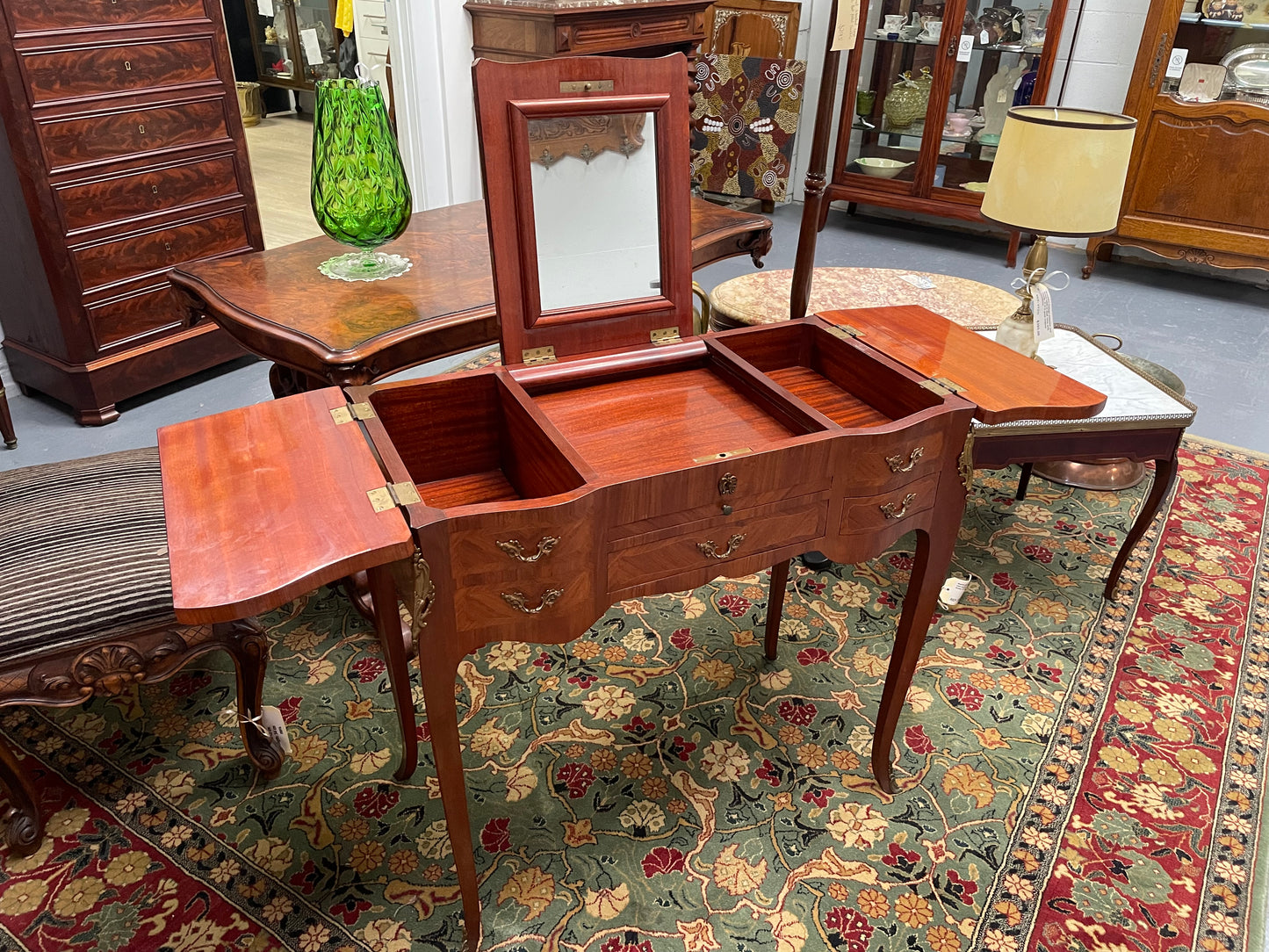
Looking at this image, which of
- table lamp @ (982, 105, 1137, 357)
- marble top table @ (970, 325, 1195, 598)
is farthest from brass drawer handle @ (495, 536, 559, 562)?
table lamp @ (982, 105, 1137, 357)

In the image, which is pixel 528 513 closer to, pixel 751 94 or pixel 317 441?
pixel 317 441

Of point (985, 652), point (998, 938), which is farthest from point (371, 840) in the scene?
point (985, 652)

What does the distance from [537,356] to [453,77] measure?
2.88m

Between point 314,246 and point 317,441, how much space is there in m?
1.35

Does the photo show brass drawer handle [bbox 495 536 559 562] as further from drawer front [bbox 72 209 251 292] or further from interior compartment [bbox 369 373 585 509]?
drawer front [bbox 72 209 251 292]

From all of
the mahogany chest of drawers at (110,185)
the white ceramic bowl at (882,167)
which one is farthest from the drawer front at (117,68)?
the white ceramic bowl at (882,167)

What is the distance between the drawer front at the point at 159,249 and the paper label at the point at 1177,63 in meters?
4.40

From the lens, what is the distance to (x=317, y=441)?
1307 mm

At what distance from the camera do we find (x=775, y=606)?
2.18 meters

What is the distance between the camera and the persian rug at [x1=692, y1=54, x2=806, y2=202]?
519 cm

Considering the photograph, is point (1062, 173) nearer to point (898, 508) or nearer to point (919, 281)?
point (919, 281)

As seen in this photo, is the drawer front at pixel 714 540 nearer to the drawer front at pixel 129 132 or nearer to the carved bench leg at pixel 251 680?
the carved bench leg at pixel 251 680

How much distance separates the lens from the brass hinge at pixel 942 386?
1.51 m

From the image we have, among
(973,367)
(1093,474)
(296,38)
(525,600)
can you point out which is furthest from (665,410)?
(296,38)
